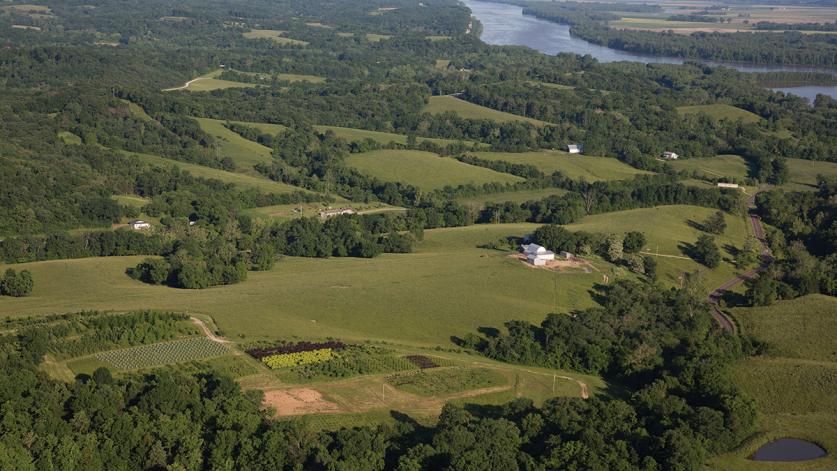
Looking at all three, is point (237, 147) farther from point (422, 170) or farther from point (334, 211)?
point (334, 211)

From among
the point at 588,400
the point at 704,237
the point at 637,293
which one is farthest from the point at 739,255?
the point at 588,400

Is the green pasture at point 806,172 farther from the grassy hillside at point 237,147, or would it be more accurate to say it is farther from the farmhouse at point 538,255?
the grassy hillside at point 237,147

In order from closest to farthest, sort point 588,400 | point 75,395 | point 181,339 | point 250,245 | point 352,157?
point 75,395
point 588,400
point 181,339
point 250,245
point 352,157

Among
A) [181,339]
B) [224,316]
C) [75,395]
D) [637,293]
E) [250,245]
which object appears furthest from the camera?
[250,245]

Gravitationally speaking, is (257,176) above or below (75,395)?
below

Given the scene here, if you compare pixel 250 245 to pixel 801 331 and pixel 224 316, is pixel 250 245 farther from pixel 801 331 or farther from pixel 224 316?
pixel 801 331

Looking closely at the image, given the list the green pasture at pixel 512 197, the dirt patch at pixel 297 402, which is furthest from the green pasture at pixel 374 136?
the dirt patch at pixel 297 402

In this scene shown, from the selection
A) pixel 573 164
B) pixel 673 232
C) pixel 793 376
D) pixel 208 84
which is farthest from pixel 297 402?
pixel 208 84

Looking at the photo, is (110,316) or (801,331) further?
(801,331)
